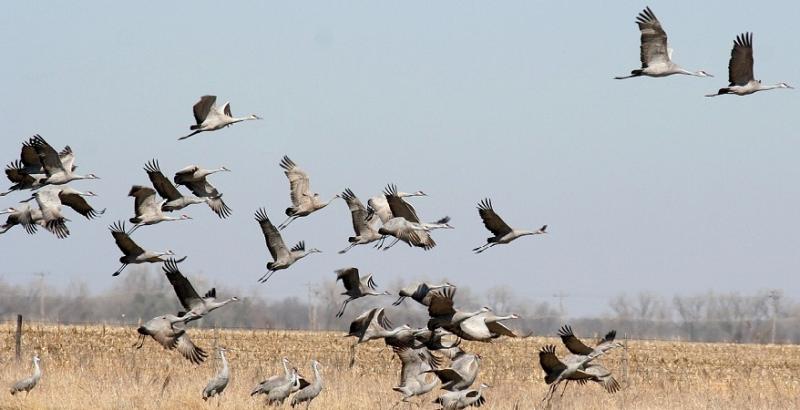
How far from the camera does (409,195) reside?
67.4ft

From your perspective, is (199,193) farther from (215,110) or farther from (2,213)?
(2,213)

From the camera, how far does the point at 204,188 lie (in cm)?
2005

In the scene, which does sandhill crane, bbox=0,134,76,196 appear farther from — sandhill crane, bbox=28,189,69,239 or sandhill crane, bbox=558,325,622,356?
sandhill crane, bbox=558,325,622,356

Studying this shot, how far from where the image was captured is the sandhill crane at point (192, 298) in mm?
16281

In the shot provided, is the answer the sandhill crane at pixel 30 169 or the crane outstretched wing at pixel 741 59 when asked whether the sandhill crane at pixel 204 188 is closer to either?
the sandhill crane at pixel 30 169

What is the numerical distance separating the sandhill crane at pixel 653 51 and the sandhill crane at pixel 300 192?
5.48 metres

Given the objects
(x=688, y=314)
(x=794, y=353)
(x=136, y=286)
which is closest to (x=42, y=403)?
Answer: (x=794, y=353)

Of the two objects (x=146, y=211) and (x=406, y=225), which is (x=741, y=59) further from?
(x=146, y=211)

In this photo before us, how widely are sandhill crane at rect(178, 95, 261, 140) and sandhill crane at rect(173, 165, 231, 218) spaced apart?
2.14 ft

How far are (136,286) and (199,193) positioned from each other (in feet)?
290

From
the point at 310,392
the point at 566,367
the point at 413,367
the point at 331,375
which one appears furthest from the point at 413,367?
the point at 331,375

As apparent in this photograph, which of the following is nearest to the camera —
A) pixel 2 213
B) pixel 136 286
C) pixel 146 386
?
pixel 146 386

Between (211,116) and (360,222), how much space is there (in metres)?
2.76

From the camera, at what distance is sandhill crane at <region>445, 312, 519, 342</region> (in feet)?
49.2
